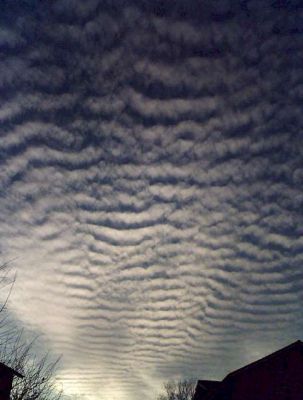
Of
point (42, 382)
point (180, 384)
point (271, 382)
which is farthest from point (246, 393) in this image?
point (180, 384)

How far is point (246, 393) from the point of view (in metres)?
19.8

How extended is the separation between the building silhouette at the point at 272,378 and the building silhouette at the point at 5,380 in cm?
1445

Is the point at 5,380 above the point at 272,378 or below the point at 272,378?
below

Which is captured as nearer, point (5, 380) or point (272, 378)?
point (272, 378)

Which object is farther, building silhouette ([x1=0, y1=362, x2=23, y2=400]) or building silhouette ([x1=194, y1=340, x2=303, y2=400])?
building silhouette ([x1=0, y1=362, x2=23, y2=400])

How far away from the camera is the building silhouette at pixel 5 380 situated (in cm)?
1964

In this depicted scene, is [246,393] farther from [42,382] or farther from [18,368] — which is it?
[18,368]

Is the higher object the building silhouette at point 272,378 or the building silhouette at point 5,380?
the building silhouette at point 272,378

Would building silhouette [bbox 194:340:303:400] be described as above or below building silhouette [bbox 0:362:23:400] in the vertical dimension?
above

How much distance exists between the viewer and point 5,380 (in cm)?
1998

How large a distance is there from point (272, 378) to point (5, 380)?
1725cm

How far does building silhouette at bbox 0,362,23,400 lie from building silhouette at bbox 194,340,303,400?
47.4 feet

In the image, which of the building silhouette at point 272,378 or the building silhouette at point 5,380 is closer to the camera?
the building silhouette at point 272,378

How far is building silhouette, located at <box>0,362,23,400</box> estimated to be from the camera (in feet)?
64.4
